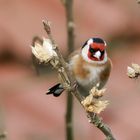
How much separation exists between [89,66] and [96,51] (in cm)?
13

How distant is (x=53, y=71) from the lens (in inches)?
157

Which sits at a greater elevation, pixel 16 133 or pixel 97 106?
pixel 97 106

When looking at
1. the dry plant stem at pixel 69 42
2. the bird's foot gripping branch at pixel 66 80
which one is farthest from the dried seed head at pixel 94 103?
the dry plant stem at pixel 69 42

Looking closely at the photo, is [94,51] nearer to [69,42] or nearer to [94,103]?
[69,42]

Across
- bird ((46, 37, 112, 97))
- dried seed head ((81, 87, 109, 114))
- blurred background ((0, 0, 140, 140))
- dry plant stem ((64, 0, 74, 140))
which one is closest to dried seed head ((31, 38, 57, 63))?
dried seed head ((81, 87, 109, 114))

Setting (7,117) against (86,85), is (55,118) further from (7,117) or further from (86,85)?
(86,85)

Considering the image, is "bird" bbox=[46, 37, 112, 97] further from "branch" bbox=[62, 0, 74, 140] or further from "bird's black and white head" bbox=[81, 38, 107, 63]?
"branch" bbox=[62, 0, 74, 140]

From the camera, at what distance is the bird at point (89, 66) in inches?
102

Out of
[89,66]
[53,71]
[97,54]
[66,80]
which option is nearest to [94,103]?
[66,80]

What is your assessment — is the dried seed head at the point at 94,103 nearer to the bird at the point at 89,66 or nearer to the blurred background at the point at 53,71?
the bird at the point at 89,66

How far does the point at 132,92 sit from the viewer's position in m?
3.84

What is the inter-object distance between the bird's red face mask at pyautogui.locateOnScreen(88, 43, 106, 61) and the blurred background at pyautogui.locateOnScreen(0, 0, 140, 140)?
0.67 m

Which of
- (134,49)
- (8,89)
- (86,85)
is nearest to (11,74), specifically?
(8,89)

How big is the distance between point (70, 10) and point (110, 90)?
4.65ft
